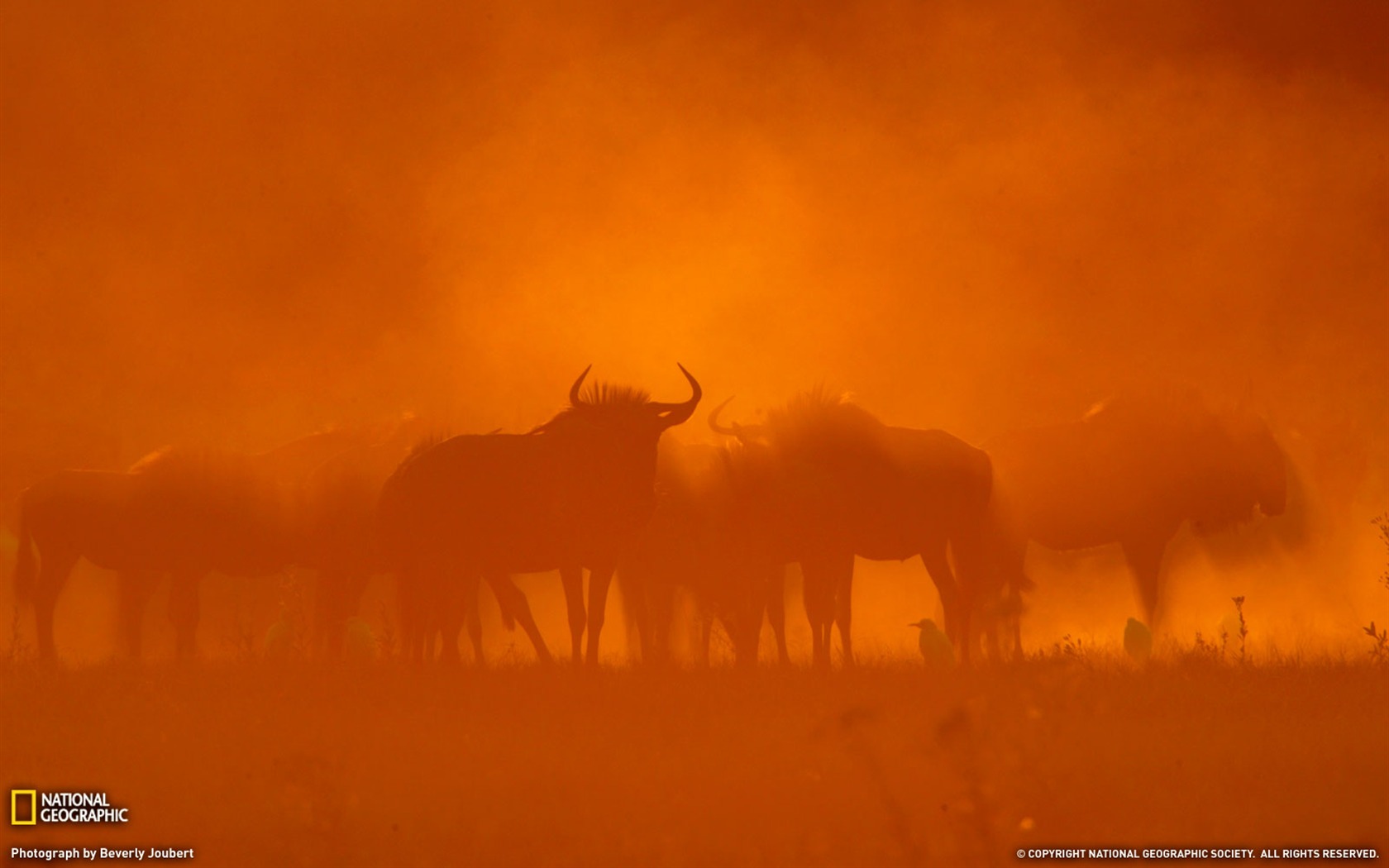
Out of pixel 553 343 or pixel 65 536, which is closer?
pixel 65 536

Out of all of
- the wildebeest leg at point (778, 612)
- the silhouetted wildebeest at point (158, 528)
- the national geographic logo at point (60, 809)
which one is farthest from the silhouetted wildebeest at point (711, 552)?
the national geographic logo at point (60, 809)

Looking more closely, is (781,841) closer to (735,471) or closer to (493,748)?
(493,748)

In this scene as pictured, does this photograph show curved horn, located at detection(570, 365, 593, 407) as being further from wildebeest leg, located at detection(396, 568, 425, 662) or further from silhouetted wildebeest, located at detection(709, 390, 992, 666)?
silhouetted wildebeest, located at detection(709, 390, 992, 666)

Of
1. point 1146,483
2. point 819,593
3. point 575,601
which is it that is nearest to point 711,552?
point 819,593

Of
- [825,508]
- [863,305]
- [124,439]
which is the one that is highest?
[863,305]

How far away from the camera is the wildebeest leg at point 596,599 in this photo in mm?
11117

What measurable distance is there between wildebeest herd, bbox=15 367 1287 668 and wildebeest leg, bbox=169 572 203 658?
0.02 metres

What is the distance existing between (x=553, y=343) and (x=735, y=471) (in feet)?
43.2

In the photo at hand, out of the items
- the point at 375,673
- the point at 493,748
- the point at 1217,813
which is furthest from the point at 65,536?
Result: the point at 1217,813

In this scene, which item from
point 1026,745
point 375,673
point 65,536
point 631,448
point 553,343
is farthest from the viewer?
point 553,343

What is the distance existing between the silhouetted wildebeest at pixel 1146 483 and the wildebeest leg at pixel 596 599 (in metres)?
4.09

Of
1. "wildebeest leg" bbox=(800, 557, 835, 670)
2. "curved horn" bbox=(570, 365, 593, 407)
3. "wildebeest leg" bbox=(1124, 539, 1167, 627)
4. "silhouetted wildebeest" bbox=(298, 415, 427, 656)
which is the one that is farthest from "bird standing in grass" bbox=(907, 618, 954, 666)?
"silhouetted wildebeest" bbox=(298, 415, 427, 656)

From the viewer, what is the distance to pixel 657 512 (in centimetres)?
1237

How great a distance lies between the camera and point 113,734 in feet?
26.5
